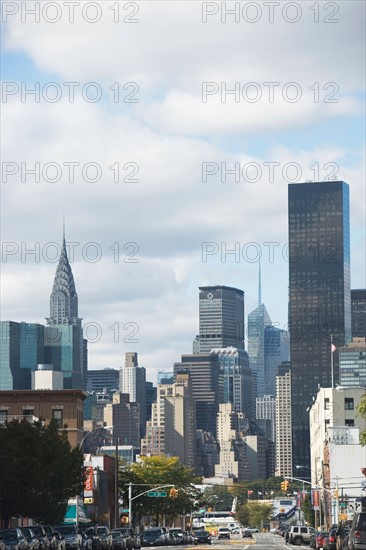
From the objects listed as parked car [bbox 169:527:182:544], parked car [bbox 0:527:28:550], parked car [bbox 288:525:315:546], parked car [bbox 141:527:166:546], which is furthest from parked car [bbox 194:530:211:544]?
parked car [bbox 0:527:28:550]

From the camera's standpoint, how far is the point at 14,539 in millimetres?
71938

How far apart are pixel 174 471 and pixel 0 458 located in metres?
101

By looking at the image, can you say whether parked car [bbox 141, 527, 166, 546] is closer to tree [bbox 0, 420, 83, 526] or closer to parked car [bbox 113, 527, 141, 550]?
parked car [bbox 113, 527, 141, 550]

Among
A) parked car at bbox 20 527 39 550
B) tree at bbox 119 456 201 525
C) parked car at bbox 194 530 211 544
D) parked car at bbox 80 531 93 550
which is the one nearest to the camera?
parked car at bbox 20 527 39 550

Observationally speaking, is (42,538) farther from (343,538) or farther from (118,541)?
(118,541)

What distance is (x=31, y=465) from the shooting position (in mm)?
91562

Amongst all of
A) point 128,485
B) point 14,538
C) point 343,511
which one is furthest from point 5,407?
point 14,538

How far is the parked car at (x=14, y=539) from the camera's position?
70812 mm

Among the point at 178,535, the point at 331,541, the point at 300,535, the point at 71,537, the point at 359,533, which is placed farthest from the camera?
the point at 300,535

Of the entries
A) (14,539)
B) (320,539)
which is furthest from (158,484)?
(14,539)

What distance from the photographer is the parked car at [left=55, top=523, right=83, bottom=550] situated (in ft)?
276

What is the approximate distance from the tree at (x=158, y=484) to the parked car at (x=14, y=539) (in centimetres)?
9804

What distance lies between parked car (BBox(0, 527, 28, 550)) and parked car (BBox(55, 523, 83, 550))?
10196mm

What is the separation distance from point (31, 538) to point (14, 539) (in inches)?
103
